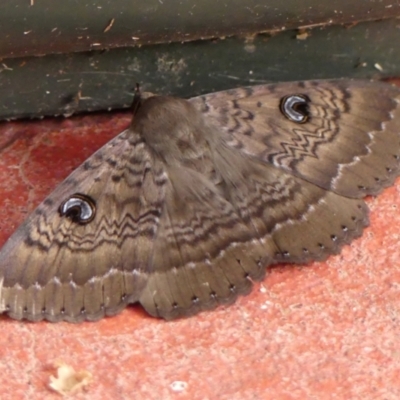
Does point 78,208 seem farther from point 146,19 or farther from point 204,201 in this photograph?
point 146,19

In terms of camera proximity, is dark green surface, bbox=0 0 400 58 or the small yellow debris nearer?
the small yellow debris

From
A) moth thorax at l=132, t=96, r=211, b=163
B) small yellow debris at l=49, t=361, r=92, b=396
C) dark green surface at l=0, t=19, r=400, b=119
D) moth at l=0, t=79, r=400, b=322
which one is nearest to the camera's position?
small yellow debris at l=49, t=361, r=92, b=396

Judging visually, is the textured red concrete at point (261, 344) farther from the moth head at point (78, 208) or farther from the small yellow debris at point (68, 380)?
the moth head at point (78, 208)

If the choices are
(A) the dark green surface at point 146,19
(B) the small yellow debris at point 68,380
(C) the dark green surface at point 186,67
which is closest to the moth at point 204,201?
(B) the small yellow debris at point 68,380

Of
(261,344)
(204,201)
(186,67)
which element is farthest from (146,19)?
(261,344)

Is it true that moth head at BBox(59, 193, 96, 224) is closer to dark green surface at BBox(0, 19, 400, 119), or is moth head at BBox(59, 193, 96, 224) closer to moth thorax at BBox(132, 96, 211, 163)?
moth thorax at BBox(132, 96, 211, 163)

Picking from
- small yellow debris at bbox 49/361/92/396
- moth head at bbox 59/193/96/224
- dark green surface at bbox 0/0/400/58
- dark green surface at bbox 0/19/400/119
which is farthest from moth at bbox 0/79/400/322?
dark green surface at bbox 0/19/400/119
